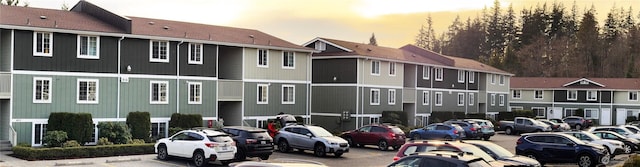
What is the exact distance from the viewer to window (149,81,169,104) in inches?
1385

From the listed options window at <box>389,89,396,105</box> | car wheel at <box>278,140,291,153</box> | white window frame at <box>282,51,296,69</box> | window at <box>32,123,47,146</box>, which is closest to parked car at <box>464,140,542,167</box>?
car wheel at <box>278,140,291,153</box>

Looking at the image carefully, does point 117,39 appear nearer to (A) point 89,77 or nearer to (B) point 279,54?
(A) point 89,77

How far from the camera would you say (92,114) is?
107 ft

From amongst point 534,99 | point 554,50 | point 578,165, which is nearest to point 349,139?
point 578,165

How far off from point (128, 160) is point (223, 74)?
13777 mm

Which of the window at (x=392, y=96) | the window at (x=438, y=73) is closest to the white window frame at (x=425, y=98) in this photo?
the window at (x=438, y=73)

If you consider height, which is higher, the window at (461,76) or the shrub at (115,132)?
the window at (461,76)

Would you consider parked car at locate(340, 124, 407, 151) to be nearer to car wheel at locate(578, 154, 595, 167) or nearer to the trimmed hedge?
car wheel at locate(578, 154, 595, 167)

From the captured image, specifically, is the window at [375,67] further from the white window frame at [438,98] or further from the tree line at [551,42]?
the tree line at [551,42]

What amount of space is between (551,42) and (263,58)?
272ft

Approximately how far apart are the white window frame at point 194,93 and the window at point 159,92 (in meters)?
1.45

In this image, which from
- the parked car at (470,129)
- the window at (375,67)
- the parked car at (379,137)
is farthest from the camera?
the window at (375,67)

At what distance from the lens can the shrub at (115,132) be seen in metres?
31.6

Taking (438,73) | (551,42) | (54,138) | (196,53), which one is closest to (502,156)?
(54,138)
